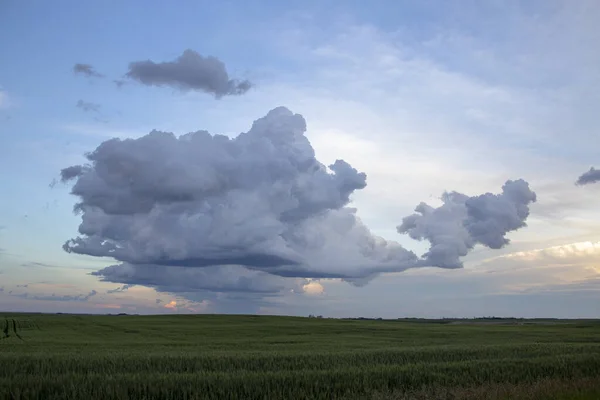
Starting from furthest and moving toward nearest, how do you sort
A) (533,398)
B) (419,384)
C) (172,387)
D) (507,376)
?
(507,376)
(419,384)
(172,387)
(533,398)

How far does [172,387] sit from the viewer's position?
16.0 meters

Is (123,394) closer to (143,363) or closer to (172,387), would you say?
(172,387)

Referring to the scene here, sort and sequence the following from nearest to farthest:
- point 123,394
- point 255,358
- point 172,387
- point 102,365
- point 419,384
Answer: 1. point 123,394
2. point 172,387
3. point 419,384
4. point 102,365
5. point 255,358

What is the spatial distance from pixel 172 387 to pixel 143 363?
7.41 m

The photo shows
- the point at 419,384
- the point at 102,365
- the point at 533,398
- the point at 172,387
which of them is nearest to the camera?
the point at 533,398

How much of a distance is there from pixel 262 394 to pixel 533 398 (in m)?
7.40

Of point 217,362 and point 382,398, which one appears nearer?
point 382,398

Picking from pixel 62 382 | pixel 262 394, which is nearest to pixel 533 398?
pixel 262 394

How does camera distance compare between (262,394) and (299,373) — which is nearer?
(262,394)

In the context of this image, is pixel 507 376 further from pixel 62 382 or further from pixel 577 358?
pixel 62 382

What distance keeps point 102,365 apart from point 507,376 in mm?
16331

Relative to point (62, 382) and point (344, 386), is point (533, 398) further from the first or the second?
point (62, 382)

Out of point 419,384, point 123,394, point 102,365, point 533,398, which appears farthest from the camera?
point 102,365

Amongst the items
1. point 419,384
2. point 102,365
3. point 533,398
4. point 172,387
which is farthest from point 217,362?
point 533,398
